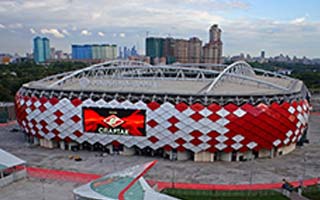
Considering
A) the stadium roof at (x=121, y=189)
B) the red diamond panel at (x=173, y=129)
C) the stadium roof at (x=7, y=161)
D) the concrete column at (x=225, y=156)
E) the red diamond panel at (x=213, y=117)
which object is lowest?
the concrete column at (x=225, y=156)

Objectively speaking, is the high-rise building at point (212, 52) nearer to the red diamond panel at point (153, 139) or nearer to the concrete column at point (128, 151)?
the concrete column at point (128, 151)

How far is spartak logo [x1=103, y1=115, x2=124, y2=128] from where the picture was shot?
144ft

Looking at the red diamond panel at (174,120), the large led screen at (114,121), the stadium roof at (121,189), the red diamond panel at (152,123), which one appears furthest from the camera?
the large led screen at (114,121)

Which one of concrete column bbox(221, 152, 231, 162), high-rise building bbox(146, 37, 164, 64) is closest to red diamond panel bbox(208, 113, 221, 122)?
concrete column bbox(221, 152, 231, 162)

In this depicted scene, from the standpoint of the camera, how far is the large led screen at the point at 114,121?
43.2 meters

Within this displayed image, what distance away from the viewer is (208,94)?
42.0 meters

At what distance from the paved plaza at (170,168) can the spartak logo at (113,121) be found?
4418mm

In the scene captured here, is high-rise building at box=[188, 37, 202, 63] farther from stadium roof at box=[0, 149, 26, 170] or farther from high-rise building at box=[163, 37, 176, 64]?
stadium roof at box=[0, 149, 26, 170]

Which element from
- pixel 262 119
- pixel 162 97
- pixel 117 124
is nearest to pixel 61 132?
pixel 117 124

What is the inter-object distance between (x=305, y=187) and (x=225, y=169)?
9.24 metres

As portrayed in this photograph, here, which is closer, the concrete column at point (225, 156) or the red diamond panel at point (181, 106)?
the red diamond panel at point (181, 106)

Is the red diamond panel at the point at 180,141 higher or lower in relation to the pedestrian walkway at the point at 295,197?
higher

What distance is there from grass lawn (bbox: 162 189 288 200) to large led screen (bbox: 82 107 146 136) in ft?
39.9

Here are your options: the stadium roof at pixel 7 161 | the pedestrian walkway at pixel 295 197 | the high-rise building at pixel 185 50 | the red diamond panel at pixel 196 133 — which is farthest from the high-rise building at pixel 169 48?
the pedestrian walkway at pixel 295 197
